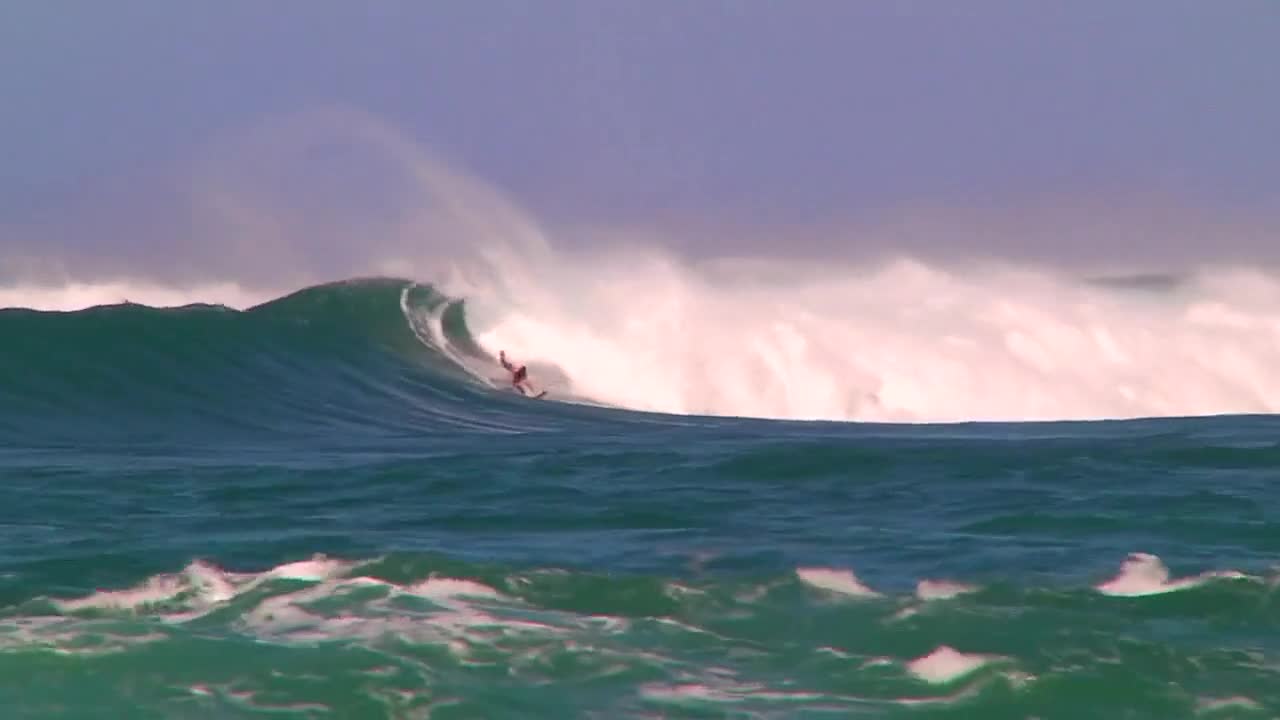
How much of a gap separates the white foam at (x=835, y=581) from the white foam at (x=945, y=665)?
4.10 ft

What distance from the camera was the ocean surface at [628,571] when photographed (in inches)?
316

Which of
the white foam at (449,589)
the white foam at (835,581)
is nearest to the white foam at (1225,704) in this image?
the white foam at (835,581)

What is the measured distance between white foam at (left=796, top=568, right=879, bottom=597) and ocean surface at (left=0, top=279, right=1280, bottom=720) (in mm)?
24

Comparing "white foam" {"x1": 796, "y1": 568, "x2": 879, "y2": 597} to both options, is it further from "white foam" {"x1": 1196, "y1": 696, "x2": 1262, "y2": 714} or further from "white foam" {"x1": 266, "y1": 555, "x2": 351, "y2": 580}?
"white foam" {"x1": 266, "y1": 555, "x2": 351, "y2": 580}

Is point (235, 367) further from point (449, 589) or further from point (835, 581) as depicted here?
point (835, 581)

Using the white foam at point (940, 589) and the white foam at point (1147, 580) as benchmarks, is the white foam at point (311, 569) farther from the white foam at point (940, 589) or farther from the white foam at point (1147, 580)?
the white foam at point (1147, 580)

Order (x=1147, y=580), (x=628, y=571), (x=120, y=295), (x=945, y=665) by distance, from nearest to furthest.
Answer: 1. (x=945, y=665)
2. (x=1147, y=580)
3. (x=628, y=571)
4. (x=120, y=295)

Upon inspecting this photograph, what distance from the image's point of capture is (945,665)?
27.7ft

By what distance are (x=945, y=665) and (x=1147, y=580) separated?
233 centimetres

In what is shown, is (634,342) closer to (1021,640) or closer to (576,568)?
(576,568)

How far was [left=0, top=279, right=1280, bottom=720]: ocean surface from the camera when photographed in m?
8.04

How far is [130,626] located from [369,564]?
1883 millimetres

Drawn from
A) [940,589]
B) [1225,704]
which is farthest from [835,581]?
[1225,704]

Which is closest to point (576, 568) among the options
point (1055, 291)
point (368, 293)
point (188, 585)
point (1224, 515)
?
point (188, 585)
